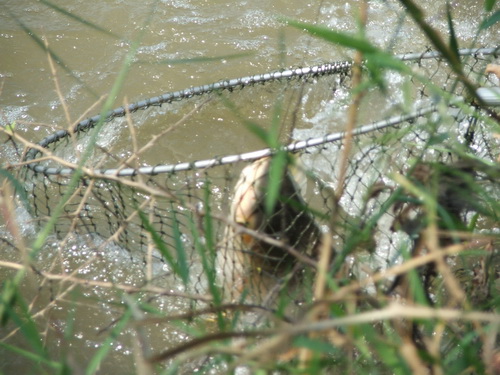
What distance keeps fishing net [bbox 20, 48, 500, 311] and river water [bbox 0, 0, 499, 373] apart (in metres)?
0.03

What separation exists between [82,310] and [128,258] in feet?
1.09

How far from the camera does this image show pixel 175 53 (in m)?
4.71

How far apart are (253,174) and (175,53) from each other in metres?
2.48

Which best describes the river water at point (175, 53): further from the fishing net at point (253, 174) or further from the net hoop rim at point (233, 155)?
the net hoop rim at point (233, 155)

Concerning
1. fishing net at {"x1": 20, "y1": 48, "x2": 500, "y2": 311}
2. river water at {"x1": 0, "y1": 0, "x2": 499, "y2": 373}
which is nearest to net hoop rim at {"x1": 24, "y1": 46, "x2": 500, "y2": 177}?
fishing net at {"x1": 20, "y1": 48, "x2": 500, "y2": 311}

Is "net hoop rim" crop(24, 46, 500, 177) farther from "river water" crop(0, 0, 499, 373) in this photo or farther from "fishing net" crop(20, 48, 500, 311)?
"river water" crop(0, 0, 499, 373)

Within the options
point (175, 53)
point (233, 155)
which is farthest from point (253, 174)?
point (175, 53)

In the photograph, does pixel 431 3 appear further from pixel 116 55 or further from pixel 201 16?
pixel 116 55

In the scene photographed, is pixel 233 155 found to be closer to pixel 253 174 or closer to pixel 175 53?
pixel 253 174

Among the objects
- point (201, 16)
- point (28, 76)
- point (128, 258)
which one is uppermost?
point (201, 16)

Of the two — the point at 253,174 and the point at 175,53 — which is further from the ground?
the point at 175,53

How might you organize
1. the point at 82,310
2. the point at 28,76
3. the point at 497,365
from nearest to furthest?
the point at 497,365 < the point at 82,310 < the point at 28,76

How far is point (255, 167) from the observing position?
8.14 feet

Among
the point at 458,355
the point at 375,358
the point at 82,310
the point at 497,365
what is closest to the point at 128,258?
the point at 82,310
